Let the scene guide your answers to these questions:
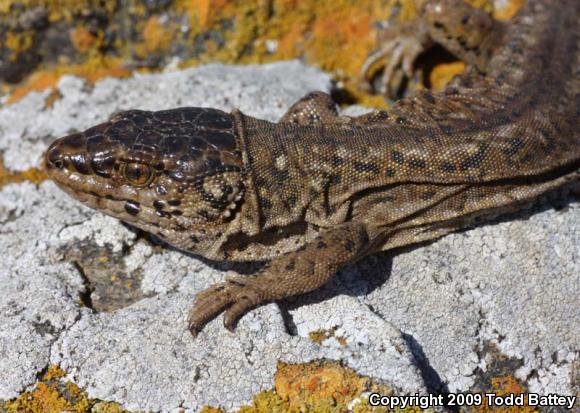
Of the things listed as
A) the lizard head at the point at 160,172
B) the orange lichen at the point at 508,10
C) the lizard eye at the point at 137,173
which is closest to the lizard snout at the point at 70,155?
the lizard head at the point at 160,172

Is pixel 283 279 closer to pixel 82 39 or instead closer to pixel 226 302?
pixel 226 302

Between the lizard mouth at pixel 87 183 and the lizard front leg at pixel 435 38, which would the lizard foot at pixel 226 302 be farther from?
the lizard front leg at pixel 435 38

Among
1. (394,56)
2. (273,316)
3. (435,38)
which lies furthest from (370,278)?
(435,38)

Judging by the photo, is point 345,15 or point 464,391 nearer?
point 464,391

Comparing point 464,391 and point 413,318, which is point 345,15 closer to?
point 413,318

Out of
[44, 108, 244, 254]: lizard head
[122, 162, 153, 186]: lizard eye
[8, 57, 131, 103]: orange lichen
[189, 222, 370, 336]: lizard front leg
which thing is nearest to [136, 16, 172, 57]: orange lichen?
[8, 57, 131, 103]: orange lichen

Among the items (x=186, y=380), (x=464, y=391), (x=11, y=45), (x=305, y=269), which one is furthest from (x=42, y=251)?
(x=464, y=391)

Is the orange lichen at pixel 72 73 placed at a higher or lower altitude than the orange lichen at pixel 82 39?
lower
